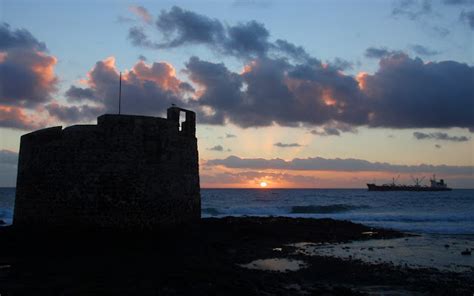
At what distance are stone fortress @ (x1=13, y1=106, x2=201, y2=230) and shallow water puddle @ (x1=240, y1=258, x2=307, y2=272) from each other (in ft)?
14.4

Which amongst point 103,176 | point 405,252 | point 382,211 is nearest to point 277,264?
point 405,252

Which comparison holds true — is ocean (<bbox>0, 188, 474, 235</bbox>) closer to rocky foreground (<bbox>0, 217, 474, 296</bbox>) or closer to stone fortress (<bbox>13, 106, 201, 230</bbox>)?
rocky foreground (<bbox>0, 217, 474, 296</bbox>)

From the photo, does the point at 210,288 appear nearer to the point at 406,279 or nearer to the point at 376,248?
the point at 406,279

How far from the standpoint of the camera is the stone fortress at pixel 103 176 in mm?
15234

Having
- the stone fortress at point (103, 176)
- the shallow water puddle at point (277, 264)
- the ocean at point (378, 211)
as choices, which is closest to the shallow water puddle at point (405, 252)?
the shallow water puddle at point (277, 264)

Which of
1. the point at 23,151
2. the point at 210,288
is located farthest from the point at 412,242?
the point at 23,151

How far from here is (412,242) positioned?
1959 cm

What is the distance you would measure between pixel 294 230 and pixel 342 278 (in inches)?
377

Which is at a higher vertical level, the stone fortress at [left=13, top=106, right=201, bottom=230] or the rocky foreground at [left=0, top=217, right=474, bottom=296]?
the stone fortress at [left=13, top=106, right=201, bottom=230]

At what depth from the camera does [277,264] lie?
12945mm

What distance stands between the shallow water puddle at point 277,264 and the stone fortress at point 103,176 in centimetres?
440

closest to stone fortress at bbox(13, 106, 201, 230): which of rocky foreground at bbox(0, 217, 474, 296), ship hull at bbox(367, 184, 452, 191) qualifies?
rocky foreground at bbox(0, 217, 474, 296)

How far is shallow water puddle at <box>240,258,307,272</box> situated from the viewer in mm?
12305

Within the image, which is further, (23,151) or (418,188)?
(418,188)
